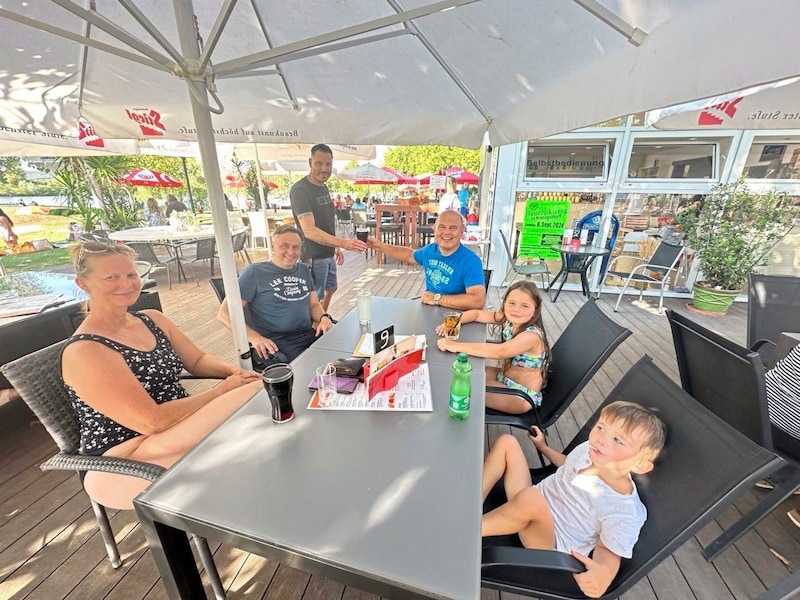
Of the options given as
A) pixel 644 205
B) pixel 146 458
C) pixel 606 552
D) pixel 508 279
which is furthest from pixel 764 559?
pixel 644 205

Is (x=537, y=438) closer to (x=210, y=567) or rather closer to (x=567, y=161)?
(x=210, y=567)

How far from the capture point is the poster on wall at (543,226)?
5.18 metres

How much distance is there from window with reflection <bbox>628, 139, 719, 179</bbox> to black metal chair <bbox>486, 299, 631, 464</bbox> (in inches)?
177

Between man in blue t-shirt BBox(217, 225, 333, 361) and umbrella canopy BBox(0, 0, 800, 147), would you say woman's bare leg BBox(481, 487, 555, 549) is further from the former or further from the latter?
man in blue t-shirt BBox(217, 225, 333, 361)

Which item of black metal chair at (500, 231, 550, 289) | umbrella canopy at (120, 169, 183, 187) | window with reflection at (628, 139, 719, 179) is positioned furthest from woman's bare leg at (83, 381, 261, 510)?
umbrella canopy at (120, 169, 183, 187)

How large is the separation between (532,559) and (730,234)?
5.41 m

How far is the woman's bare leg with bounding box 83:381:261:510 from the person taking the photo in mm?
1117

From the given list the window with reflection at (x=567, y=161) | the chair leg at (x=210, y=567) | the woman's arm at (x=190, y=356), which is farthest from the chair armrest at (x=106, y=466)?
the window with reflection at (x=567, y=161)

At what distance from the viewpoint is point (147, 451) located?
3.82 feet

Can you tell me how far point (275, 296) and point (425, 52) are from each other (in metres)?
1.83

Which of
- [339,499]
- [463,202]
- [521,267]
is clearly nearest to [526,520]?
[339,499]

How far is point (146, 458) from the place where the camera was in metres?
1.16

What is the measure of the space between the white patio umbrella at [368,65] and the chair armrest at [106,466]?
2.97ft

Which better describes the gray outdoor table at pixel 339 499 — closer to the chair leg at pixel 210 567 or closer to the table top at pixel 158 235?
the chair leg at pixel 210 567
